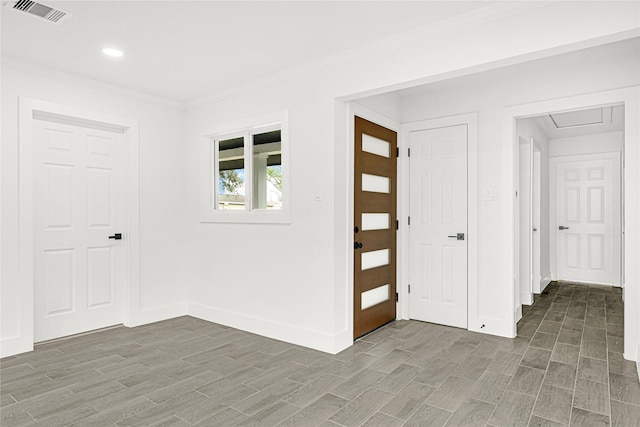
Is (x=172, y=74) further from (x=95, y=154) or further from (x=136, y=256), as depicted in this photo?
(x=136, y=256)

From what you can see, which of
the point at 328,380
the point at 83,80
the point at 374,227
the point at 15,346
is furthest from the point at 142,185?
the point at 328,380

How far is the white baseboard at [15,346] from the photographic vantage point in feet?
10.8

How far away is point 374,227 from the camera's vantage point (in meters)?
4.03

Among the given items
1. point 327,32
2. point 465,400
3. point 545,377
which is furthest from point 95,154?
point 545,377

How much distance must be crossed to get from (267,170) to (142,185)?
1.47 metres

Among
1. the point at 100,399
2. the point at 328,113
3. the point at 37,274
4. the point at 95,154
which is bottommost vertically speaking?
the point at 100,399

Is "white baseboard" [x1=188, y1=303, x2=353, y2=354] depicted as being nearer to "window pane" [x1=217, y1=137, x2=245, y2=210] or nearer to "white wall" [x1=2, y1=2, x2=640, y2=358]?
"white wall" [x1=2, y1=2, x2=640, y2=358]

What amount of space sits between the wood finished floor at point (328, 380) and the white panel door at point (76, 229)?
305 millimetres

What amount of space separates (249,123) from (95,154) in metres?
1.64

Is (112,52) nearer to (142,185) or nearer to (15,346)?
(142,185)

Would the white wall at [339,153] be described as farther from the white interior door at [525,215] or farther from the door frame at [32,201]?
the white interior door at [525,215]

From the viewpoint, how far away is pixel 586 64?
339 centimetres

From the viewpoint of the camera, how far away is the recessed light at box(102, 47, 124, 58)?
3.18 meters

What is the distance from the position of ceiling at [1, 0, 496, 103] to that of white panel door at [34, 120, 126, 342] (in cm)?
73
